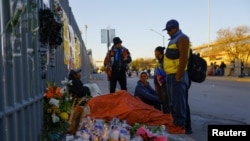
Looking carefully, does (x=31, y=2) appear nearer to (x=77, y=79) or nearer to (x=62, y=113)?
(x=62, y=113)

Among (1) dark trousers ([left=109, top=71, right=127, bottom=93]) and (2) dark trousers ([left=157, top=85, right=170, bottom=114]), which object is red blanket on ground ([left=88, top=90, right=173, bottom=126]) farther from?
(1) dark trousers ([left=109, top=71, right=127, bottom=93])

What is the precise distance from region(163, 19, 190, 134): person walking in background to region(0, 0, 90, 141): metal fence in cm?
238

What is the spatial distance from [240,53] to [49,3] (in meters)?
51.1

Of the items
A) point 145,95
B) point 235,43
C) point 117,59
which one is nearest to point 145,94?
point 145,95

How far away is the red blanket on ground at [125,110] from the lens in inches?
288

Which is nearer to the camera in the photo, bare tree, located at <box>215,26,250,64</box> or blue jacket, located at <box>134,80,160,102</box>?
blue jacket, located at <box>134,80,160,102</box>

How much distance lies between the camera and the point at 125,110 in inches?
291

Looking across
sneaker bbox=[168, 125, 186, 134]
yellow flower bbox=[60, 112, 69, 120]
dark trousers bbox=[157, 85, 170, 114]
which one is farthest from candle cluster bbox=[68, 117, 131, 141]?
dark trousers bbox=[157, 85, 170, 114]

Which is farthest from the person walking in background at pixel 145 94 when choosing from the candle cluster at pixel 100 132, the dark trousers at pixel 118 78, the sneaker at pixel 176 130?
the candle cluster at pixel 100 132

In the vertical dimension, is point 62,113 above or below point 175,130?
above

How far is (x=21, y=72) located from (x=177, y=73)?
3.37m

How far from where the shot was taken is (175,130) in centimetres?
734

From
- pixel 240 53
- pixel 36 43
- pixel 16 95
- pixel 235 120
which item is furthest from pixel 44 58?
pixel 240 53

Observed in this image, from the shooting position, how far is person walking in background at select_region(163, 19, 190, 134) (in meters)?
7.23
